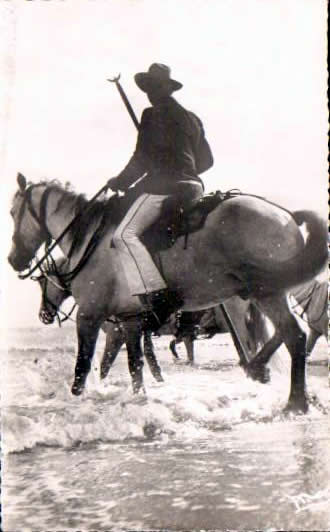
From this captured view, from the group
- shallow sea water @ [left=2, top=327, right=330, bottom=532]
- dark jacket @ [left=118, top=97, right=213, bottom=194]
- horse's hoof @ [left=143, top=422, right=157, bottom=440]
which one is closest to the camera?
shallow sea water @ [left=2, top=327, right=330, bottom=532]

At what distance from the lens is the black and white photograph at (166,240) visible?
2551 millimetres

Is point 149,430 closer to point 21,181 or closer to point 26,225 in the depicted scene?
point 26,225

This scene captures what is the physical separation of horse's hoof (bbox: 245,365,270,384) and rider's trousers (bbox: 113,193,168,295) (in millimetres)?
523

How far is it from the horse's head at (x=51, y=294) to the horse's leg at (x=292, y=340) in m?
0.85

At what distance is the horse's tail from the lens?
8.43 ft

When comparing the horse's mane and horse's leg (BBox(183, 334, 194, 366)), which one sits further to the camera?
the horse's mane

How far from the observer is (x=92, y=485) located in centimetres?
240

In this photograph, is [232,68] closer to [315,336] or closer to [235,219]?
[235,219]

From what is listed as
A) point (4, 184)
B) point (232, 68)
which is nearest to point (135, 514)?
point (4, 184)

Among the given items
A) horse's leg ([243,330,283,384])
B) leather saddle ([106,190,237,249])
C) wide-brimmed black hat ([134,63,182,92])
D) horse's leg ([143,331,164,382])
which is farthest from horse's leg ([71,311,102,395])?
wide-brimmed black hat ([134,63,182,92])

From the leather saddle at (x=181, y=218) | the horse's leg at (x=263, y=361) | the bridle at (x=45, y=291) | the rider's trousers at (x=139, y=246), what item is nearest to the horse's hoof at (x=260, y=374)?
the horse's leg at (x=263, y=361)

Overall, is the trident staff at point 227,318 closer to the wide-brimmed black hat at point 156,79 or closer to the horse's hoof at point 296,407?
the wide-brimmed black hat at point 156,79

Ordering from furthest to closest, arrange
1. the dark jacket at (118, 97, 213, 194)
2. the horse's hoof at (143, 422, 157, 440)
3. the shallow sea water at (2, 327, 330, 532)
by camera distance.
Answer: the dark jacket at (118, 97, 213, 194) < the horse's hoof at (143, 422, 157, 440) < the shallow sea water at (2, 327, 330, 532)

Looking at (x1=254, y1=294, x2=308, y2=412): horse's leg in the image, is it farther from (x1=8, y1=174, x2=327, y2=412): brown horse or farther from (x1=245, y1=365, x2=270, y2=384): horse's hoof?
(x1=245, y1=365, x2=270, y2=384): horse's hoof
